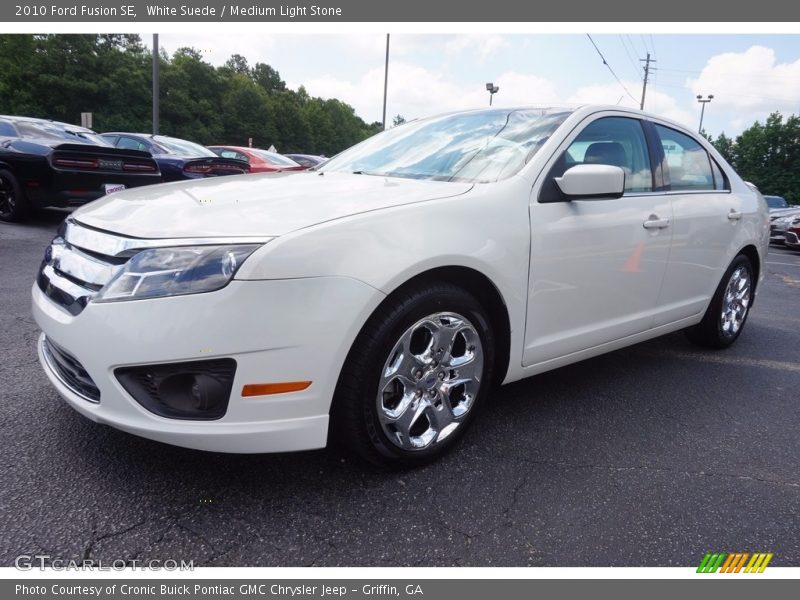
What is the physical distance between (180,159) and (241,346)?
27.3ft

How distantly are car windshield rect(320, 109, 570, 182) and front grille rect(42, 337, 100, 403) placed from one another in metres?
1.52

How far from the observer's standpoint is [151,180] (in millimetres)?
7633

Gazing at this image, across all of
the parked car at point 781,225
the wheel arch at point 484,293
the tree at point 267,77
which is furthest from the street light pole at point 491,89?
the tree at point 267,77

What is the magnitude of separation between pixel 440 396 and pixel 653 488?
88 cm

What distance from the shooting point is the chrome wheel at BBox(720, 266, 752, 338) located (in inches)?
154

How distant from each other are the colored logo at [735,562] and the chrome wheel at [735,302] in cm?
239

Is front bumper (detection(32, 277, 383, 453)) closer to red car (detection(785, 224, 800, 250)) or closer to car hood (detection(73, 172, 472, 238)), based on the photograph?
car hood (detection(73, 172, 472, 238))

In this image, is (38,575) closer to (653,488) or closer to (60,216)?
(653,488)

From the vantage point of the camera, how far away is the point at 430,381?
2.19 m

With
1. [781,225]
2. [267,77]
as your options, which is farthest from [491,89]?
[267,77]

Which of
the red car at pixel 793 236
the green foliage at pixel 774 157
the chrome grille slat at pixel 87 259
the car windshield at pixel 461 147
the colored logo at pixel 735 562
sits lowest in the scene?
the colored logo at pixel 735 562

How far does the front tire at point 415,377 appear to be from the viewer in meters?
1.94
